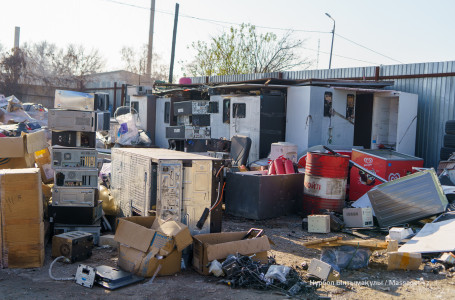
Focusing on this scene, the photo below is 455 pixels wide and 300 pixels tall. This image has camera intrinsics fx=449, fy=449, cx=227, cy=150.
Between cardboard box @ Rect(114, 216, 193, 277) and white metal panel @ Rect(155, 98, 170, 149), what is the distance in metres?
11.6

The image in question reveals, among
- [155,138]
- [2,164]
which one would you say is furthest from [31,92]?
[2,164]

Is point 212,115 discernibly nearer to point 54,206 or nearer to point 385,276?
point 54,206

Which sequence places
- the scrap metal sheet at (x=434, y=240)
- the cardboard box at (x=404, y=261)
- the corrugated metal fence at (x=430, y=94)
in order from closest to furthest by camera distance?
the cardboard box at (x=404, y=261) < the scrap metal sheet at (x=434, y=240) < the corrugated metal fence at (x=430, y=94)

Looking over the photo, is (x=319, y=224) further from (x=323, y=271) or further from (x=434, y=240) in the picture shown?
(x=323, y=271)

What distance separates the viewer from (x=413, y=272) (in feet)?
18.4

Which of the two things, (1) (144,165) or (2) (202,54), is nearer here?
(1) (144,165)

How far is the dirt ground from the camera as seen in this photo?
4.61m

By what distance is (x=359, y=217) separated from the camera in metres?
7.83

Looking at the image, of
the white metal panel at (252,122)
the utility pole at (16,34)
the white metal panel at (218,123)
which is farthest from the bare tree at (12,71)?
the white metal panel at (252,122)

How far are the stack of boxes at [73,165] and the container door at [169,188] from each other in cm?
134

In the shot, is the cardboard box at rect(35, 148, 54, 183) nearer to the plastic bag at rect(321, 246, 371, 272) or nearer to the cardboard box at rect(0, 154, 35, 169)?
the cardboard box at rect(0, 154, 35, 169)

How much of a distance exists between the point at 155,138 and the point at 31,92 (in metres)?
14.0

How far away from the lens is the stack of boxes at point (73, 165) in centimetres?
649

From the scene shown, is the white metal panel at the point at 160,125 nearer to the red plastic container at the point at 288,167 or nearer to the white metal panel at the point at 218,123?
the white metal panel at the point at 218,123
